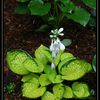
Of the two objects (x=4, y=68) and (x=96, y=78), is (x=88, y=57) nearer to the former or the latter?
(x=96, y=78)

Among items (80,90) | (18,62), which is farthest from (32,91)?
(80,90)

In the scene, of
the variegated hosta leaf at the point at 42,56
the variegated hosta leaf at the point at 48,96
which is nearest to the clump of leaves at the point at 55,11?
the variegated hosta leaf at the point at 42,56

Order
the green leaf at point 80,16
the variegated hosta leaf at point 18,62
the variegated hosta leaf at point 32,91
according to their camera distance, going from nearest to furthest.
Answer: the variegated hosta leaf at point 32,91
the variegated hosta leaf at point 18,62
the green leaf at point 80,16

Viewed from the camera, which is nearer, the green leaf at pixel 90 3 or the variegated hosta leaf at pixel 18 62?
the variegated hosta leaf at pixel 18 62

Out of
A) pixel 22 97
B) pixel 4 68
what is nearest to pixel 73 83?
pixel 22 97

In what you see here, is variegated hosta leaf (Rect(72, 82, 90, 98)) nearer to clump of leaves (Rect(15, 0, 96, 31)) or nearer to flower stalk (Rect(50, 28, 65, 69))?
flower stalk (Rect(50, 28, 65, 69))

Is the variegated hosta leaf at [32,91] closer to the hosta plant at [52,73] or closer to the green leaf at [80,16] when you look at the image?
the hosta plant at [52,73]
